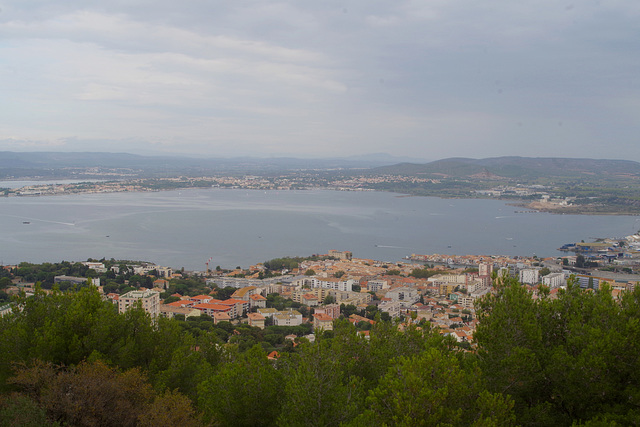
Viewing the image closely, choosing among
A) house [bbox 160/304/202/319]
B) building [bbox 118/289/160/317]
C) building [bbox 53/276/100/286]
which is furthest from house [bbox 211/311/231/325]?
building [bbox 53/276/100/286]

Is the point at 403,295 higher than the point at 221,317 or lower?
lower

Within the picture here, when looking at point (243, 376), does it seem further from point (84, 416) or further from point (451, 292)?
point (451, 292)

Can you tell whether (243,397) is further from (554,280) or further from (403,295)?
(554,280)

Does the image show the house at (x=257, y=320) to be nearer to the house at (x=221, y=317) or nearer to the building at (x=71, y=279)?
the house at (x=221, y=317)

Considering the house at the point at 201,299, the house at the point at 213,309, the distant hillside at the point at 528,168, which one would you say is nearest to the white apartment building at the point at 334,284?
the house at the point at 201,299

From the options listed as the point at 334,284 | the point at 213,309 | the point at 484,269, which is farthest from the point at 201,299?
the point at 484,269
